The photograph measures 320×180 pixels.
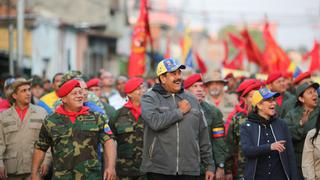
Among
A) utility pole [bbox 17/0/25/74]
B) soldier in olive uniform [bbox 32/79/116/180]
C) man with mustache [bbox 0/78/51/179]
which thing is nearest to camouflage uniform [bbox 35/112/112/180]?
soldier in olive uniform [bbox 32/79/116/180]

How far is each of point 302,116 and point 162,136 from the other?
110 inches

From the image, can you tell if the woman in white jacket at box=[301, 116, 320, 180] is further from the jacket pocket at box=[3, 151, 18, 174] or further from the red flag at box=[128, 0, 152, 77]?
the red flag at box=[128, 0, 152, 77]

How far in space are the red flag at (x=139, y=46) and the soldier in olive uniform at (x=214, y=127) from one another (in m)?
6.21

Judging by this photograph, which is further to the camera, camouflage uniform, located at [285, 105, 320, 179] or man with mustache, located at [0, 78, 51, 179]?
man with mustache, located at [0, 78, 51, 179]

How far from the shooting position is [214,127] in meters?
10.2

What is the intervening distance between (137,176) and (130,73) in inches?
262

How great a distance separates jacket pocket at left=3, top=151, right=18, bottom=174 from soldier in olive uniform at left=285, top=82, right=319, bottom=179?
3.80 metres

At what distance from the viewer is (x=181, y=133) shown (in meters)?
8.05

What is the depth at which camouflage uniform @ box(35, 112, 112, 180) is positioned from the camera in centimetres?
866

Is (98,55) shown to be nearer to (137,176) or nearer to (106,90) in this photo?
(106,90)

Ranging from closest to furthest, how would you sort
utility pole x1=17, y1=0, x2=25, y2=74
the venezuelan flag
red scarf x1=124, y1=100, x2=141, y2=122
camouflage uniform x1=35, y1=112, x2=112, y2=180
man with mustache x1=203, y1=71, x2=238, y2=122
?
camouflage uniform x1=35, y1=112, x2=112, y2=180 < red scarf x1=124, y1=100, x2=141, y2=122 < man with mustache x1=203, y1=71, x2=238, y2=122 < the venezuelan flag < utility pole x1=17, y1=0, x2=25, y2=74

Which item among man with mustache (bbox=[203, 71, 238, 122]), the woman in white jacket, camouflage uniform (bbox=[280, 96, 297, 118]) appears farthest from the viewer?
man with mustache (bbox=[203, 71, 238, 122])

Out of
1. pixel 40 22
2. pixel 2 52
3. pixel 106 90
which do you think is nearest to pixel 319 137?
pixel 106 90

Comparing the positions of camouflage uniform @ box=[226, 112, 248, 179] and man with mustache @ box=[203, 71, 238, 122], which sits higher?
man with mustache @ box=[203, 71, 238, 122]
